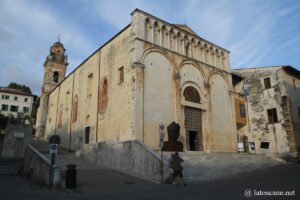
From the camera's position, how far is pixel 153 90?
57.7 feet

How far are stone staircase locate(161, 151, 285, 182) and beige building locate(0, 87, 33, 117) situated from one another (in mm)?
42288

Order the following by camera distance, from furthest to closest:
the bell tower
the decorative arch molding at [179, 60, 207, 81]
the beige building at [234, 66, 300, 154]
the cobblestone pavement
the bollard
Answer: the bell tower
the beige building at [234, 66, 300, 154]
the decorative arch molding at [179, 60, 207, 81]
the bollard
the cobblestone pavement

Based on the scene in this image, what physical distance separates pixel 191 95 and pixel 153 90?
408 centimetres

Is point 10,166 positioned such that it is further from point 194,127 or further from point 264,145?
point 264,145

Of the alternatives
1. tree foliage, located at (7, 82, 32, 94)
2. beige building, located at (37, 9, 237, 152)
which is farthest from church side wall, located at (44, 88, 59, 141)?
tree foliage, located at (7, 82, 32, 94)

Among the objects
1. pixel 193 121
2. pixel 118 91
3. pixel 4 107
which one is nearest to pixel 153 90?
pixel 118 91

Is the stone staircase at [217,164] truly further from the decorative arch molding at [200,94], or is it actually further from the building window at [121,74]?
the building window at [121,74]

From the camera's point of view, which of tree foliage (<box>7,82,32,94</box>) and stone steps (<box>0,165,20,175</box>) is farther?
tree foliage (<box>7,82,32,94</box>)

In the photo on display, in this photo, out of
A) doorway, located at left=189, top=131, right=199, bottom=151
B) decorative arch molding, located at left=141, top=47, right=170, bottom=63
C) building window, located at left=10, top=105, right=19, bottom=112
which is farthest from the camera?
building window, located at left=10, top=105, right=19, bottom=112

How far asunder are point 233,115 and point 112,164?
501 inches

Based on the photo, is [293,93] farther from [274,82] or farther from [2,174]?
[2,174]

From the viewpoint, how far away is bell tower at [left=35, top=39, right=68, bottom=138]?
117ft

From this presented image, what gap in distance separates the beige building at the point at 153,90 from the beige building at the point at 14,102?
28.7 meters

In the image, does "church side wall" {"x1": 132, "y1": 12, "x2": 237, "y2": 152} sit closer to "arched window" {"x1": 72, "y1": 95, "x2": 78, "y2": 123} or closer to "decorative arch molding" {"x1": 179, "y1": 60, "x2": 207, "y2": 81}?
"decorative arch molding" {"x1": 179, "y1": 60, "x2": 207, "y2": 81}
